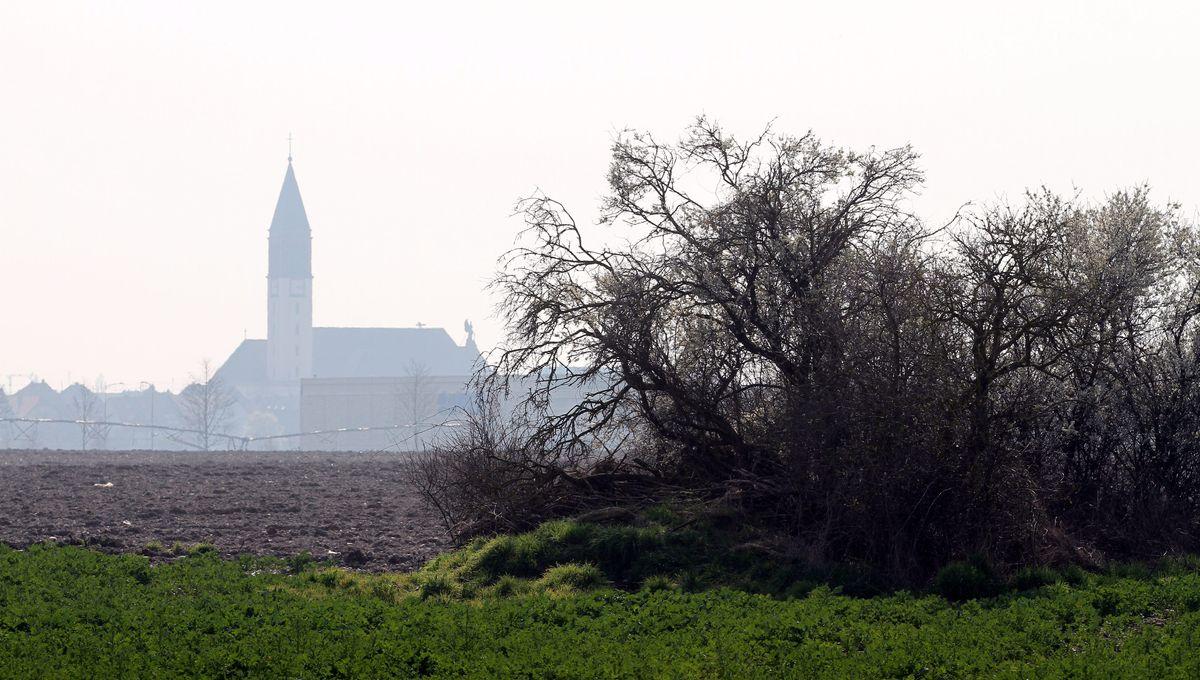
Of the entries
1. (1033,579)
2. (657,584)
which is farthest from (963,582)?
(657,584)

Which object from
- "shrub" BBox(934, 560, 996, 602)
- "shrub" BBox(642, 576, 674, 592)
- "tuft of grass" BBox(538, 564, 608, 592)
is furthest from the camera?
"tuft of grass" BBox(538, 564, 608, 592)

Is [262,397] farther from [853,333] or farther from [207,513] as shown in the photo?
[853,333]

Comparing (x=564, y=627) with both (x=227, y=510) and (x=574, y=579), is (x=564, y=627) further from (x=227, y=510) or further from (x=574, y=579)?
(x=227, y=510)

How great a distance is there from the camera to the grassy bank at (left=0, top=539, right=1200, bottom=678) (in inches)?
491

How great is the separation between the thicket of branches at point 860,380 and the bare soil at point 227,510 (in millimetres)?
2483

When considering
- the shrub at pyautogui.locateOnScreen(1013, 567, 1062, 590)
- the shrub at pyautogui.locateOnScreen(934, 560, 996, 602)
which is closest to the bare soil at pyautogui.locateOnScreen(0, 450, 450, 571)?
the shrub at pyautogui.locateOnScreen(934, 560, 996, 602)

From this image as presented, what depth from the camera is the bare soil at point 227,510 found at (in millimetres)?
24328

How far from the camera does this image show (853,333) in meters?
19.7

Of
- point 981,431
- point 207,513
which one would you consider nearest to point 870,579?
point 981,431

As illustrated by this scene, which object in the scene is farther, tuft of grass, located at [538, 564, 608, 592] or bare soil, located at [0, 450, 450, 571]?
bare soil, located at [0, 450, 450, 571]

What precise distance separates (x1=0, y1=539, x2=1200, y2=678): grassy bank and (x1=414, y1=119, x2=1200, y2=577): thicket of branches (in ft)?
6.93

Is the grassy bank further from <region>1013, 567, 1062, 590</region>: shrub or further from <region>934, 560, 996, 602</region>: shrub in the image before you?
<region>934, 560, 996, 602</region>: shrub

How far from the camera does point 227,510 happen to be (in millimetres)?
31188

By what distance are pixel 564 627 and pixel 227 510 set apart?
1843cm
